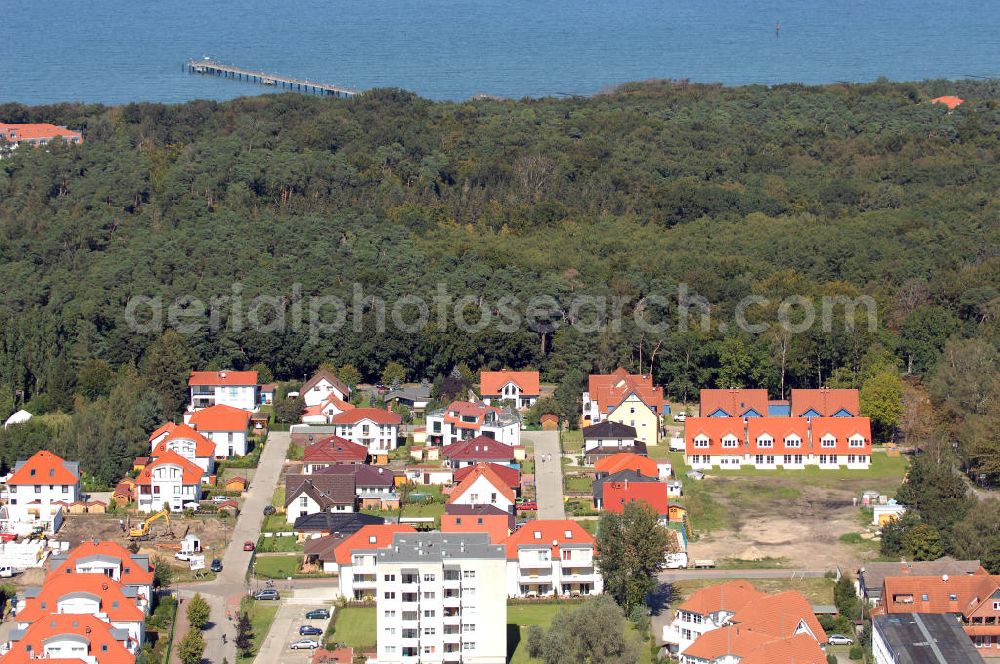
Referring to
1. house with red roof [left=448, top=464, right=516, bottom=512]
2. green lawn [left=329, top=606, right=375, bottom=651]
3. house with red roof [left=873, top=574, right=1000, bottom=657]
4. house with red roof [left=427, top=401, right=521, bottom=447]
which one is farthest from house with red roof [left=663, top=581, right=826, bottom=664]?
house with red roof [left=427, top=401, right=521, bottom=447]

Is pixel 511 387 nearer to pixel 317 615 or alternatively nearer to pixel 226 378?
pixel 226 378

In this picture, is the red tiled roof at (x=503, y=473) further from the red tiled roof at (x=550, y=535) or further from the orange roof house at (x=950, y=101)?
the orange roof house at (x=950, y=101)

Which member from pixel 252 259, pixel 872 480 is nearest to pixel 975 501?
pixel 872 480

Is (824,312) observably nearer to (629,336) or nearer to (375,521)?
(629,336)

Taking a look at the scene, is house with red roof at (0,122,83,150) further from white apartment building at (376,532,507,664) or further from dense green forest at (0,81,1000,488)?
white apartment building at (376,532,507,664)

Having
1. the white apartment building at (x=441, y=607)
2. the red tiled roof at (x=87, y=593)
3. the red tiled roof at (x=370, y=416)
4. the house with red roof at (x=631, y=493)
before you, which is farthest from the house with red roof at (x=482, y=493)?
the red tiled roof at (x=87, y=593)

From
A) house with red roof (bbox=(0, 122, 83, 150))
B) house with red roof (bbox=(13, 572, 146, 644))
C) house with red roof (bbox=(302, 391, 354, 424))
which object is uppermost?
house with red roof (bbox=(0, 122, 83, 150))
